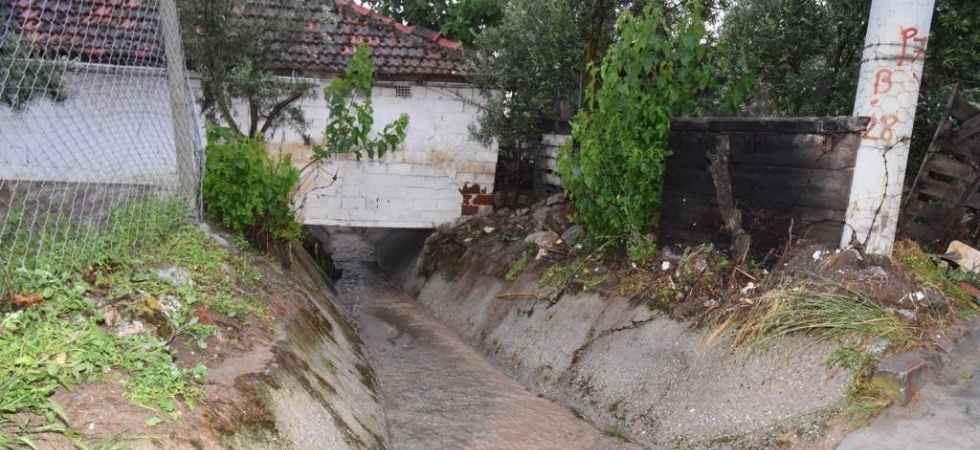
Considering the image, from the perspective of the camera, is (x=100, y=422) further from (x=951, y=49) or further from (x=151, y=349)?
(x=951, y=49)

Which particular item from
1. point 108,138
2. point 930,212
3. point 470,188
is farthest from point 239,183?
point 930,212

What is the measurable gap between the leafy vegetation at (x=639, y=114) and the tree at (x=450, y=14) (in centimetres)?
771

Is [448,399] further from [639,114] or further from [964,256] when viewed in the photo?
[964,256]

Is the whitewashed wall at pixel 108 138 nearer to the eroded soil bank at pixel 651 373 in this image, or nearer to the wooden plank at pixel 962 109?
the eroded soil bank at pixel 651 373

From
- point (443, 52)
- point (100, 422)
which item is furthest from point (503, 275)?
point (100, 422)

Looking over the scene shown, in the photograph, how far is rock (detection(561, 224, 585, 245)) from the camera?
8490 mm

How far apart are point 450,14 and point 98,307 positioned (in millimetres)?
12580

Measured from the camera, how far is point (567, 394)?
21.4 ft

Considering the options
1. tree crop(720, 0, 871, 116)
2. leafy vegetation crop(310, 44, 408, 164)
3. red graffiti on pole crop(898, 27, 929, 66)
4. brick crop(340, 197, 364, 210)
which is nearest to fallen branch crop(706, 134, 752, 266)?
tree crop(720, 0, 871, 116)

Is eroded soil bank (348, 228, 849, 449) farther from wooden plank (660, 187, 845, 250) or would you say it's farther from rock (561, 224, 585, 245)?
wooden plank (660, 187, 845, 250)

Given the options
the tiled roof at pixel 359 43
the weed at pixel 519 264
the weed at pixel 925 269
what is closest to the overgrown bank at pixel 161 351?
the weed at pixel 519 264

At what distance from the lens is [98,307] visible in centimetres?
438

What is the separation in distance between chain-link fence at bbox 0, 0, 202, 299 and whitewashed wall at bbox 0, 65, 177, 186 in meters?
0.02

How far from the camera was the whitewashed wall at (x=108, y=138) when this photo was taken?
8055 millimetres
